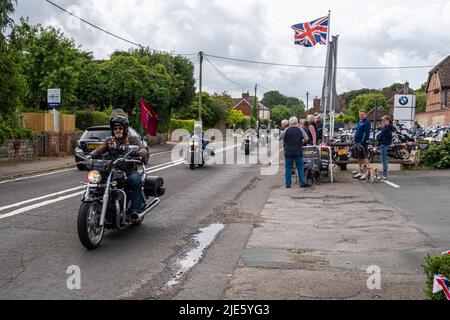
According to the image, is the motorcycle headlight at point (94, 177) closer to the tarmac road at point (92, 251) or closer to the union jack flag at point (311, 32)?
the tarmac road at point (92, 251)

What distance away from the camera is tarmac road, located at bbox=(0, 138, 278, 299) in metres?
5.39

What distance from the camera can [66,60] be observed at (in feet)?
94.2

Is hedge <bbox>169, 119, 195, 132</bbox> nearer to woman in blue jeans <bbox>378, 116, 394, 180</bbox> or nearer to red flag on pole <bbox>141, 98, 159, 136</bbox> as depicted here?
red flag on pole <bbox>141, 98, 159, 136</bbox>

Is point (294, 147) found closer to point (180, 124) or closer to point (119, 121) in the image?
point (119, 121)

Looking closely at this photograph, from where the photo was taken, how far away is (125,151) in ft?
25.4

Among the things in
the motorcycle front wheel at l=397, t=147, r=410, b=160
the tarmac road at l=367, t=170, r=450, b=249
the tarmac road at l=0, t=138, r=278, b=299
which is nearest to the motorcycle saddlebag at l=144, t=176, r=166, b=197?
the tarmac road at l=0, t=138, r=278, b=299

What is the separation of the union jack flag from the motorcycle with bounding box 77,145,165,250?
16472 mm

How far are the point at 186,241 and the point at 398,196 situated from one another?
611 centimetres

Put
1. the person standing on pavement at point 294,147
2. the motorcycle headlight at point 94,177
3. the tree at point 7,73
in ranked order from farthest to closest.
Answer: the tree at point 7,73 → the person standing on pavement at point 294,147 → the motorcycle headlight at point 94,177

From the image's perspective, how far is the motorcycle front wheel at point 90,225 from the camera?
673 centimetres

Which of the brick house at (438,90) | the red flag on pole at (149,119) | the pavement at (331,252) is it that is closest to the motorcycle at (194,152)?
the red flag on pole at (149,119)

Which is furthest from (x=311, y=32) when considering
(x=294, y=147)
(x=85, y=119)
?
(x=85, y=119)

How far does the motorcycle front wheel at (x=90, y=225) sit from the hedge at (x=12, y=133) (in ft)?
41.8

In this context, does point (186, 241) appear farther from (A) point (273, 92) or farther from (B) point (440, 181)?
(A) point (273, 92)
